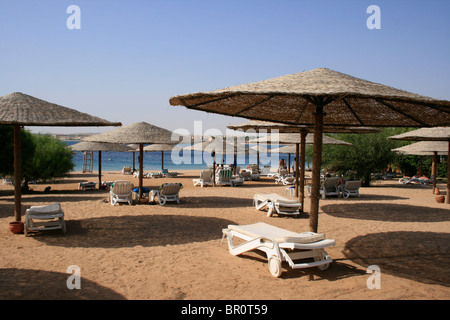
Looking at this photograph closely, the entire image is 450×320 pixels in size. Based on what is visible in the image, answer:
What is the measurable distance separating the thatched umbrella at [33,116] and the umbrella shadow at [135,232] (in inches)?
51.9

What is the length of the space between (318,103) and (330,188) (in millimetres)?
7609

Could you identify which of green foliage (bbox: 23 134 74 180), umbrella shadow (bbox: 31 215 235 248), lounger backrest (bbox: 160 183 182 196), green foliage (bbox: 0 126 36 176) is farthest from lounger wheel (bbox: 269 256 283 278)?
green foliage (bbox: 23 134 74 180)

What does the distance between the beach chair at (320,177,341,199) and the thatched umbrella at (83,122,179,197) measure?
5.21m

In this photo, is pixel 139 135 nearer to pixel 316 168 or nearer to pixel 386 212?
pixel 316 168

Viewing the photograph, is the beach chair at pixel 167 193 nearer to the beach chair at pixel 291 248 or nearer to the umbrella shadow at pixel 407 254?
the beach chair at pixel 291 248

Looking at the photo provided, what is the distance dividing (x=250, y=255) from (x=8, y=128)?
11817 mm

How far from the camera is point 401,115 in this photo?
5.71 meters

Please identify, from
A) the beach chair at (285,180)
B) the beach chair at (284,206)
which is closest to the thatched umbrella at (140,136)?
the beach chair at (284,206)

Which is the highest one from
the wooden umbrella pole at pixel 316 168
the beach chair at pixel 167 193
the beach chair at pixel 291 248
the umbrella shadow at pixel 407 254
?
the wooden umbrella pole at pixel 316 168

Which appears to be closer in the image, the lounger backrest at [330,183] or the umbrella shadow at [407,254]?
the umbrella shadow at [407,254]

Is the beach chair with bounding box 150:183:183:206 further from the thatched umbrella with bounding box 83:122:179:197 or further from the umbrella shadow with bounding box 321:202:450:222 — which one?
the umbrella shadow with bounding box 321:202:450:222

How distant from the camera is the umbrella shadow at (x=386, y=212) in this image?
325 inches

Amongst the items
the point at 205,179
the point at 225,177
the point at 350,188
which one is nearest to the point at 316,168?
the point at 350,188
